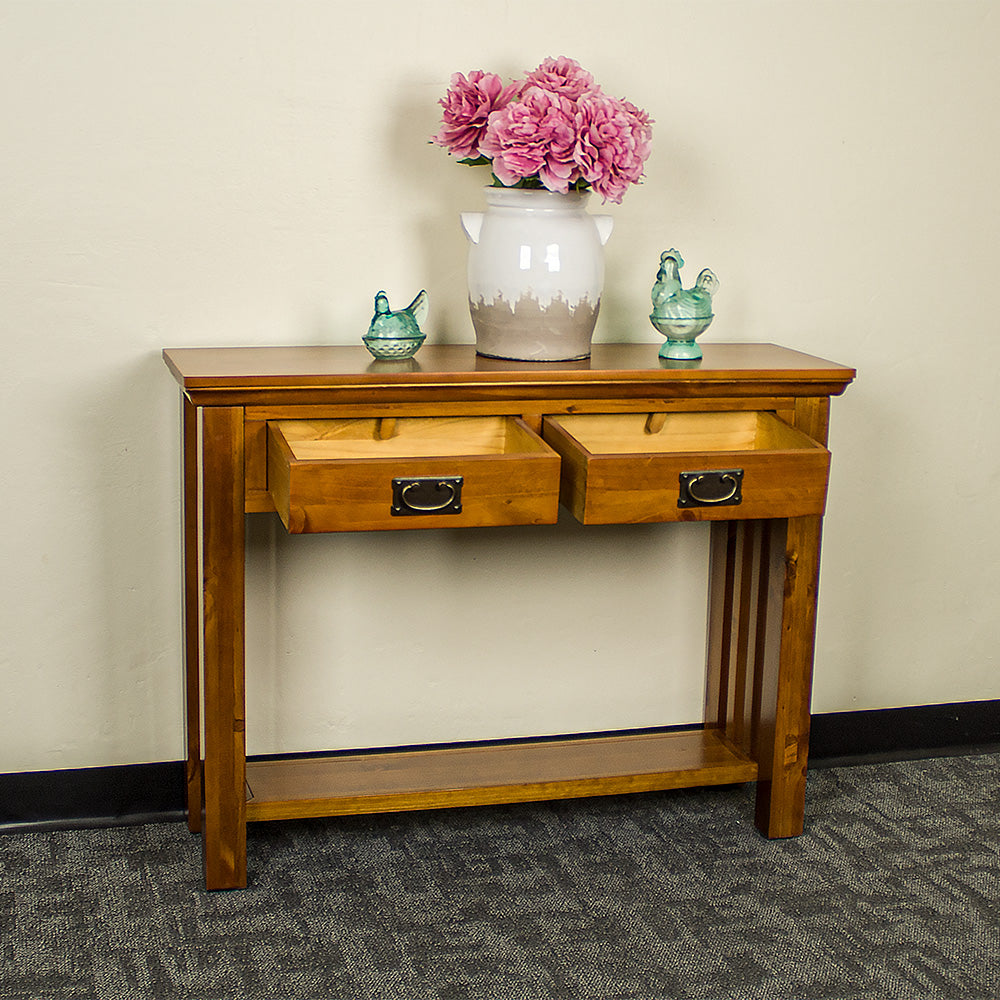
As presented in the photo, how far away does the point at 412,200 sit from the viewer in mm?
2191

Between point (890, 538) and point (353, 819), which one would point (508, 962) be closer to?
point (353, 819)

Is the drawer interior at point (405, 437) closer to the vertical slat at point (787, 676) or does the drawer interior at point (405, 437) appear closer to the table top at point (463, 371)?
the table top at point (463, 371)

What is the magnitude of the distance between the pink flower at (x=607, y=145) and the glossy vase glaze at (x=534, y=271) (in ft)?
0.27

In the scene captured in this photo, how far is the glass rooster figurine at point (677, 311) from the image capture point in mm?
2096

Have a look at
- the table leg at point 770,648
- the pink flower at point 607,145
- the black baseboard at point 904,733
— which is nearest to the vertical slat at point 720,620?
the table leg at point 770,648

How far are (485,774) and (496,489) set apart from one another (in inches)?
24.8

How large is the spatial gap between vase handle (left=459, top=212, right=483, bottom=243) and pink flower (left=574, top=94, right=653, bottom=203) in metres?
0.21

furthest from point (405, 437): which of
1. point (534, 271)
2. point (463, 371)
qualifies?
point (534, 271)

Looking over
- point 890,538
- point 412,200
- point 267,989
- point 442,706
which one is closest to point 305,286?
point 412,200

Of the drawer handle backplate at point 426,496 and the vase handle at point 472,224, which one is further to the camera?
the vase handle at point 472,224

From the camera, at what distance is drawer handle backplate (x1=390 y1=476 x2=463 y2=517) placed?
5.83 ft

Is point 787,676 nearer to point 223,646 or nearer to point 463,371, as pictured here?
point 463,371

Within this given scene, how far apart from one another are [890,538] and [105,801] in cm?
165

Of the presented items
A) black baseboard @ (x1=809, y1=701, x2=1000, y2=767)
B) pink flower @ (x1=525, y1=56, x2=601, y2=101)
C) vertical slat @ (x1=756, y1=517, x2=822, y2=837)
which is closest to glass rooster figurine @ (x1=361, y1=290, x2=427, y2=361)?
pink flower @ (x1=525, y1=56, x2=601, y2=101)
